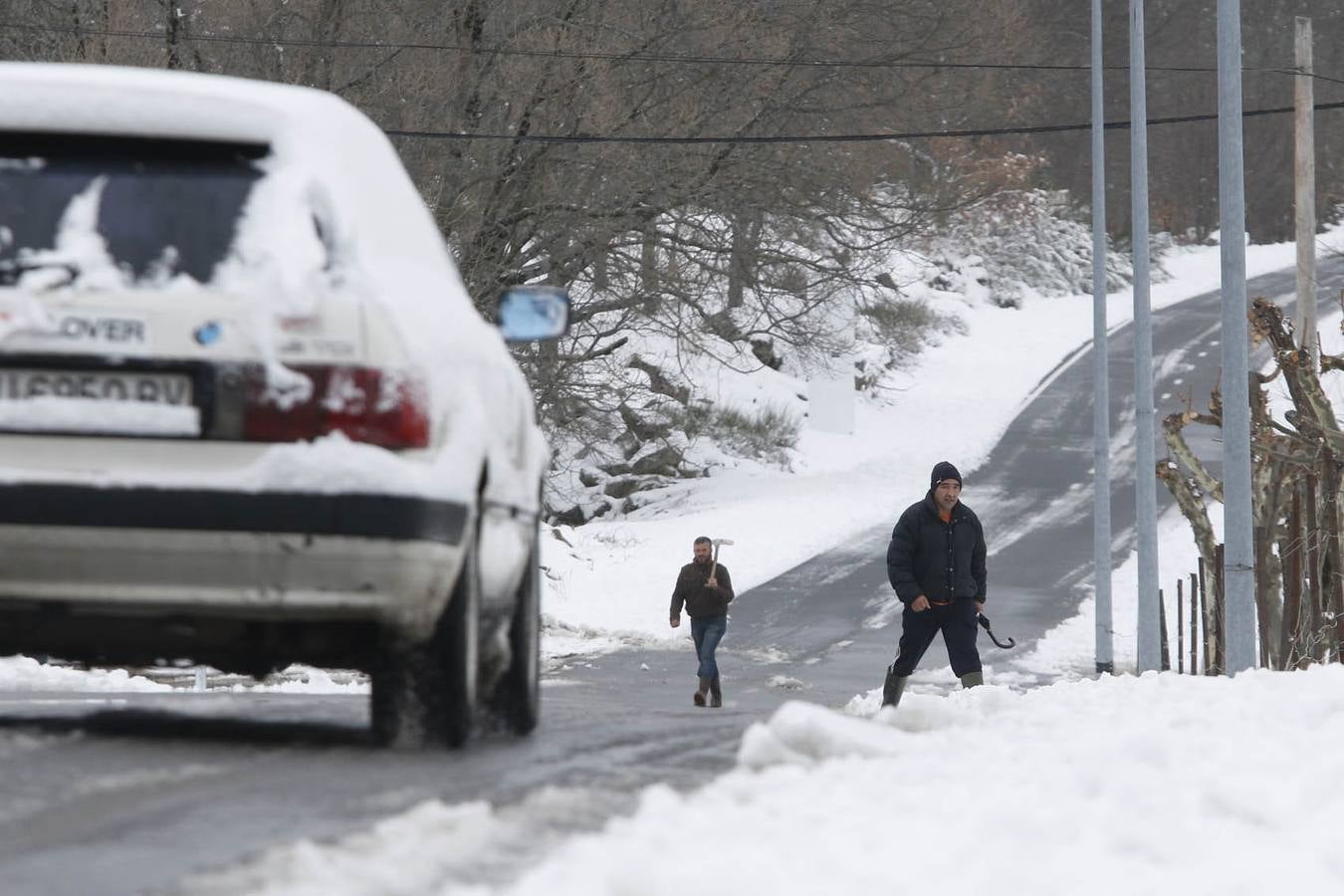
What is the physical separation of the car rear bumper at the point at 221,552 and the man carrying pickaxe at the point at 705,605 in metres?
15.5

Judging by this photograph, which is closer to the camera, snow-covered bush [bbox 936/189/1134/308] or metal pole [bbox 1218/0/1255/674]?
metal pole [bbox 1218/0/1255/674]

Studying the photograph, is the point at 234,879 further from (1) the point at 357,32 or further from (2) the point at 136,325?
(1) the point at 357,32

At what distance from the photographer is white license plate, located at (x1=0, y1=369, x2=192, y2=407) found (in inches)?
215

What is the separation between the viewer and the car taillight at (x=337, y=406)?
5508mm

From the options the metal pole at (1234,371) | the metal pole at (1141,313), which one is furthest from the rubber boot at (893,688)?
the metal pole at (1141,313)

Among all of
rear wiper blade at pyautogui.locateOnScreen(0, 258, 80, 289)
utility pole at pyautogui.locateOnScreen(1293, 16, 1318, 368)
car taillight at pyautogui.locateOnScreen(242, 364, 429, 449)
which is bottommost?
car taillight at pyautogui.locateOnScreen(242, 364, 429, 449)

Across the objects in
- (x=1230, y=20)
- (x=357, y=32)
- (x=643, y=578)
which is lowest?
(x=643, y=578)

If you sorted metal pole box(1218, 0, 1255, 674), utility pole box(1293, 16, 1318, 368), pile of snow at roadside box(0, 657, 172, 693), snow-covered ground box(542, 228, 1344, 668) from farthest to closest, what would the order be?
utility pole box(1293, 16, 1318, 368) → snow-covered ground box(542, 228, 1344, 668) → pile of snow at roadside box(0, 657, 172, 693) → metal pole box(1218, 0, 1255, 674)

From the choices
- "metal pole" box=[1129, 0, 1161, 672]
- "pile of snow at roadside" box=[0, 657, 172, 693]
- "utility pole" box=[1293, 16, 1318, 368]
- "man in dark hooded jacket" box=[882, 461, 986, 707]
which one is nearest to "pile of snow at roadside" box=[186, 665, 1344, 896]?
"man in dark hooded jacket" box=[882, 461, 986, 707]

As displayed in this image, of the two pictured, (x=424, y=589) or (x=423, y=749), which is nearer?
(x=424, y=589)

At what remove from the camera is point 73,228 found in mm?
5711

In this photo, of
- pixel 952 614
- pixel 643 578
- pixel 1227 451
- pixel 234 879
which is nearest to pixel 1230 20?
pixel 1227 451

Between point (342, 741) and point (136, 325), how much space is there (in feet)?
5.60

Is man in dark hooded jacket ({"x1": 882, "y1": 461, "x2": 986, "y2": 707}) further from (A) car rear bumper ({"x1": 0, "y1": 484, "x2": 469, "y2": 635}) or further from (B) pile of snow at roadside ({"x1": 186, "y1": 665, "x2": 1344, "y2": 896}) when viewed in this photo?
(A) car rear bumper ({"x1": 0, "y1": 484, "x2": 469, "y2": 635})
